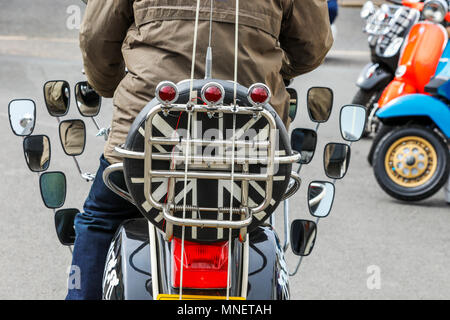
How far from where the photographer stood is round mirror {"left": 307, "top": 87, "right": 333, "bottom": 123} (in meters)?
3.10

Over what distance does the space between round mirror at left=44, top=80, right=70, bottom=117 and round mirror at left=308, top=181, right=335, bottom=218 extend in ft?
3.24

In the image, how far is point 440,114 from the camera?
559 centimetres

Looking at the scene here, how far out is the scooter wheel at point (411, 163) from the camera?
570 centimetres

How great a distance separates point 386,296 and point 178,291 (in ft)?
8.09

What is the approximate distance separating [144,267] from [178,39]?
64cm

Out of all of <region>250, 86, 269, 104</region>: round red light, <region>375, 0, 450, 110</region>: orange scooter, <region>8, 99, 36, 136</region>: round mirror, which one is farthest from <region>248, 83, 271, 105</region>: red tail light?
<region>375, 0, 450, 110</region>: orange scooter

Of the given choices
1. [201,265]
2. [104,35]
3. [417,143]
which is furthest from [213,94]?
[417,143]

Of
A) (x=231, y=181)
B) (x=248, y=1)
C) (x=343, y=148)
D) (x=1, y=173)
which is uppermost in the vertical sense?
(x=248, y=1)

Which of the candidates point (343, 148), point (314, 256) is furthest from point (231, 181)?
point (314, 256)

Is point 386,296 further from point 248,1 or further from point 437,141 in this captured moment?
point 248,1

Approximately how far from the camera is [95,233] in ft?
8.43

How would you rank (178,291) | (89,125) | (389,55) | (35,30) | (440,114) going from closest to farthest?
(178,291)
(440,114)
(389,55)
(89,125)
(35,30)

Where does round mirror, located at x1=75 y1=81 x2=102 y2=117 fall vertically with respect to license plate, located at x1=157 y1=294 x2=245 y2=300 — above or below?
below

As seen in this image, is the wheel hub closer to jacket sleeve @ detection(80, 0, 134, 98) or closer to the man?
the man
